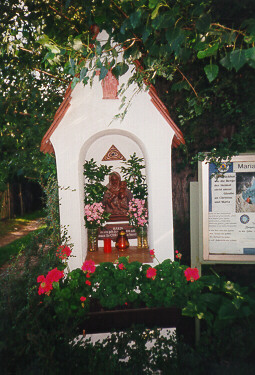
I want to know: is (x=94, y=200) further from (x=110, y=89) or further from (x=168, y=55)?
(x=168, y=55)

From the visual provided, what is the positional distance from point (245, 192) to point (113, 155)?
2182mm

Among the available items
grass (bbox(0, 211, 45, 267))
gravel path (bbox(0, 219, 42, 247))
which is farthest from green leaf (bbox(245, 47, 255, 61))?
gravel path (bbox(0, 219, 42, 247))

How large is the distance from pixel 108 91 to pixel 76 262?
2.25 meters

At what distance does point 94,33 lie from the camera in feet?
11.6

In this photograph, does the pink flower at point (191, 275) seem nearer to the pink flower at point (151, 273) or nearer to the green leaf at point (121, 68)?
the pink flower at point (151, 273)

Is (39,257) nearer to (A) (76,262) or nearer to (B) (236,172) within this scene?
(A) (76,262)

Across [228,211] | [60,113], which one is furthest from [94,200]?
[228,211]

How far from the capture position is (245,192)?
3.59 m

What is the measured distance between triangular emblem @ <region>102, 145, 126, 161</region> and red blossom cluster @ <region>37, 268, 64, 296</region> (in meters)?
2.24

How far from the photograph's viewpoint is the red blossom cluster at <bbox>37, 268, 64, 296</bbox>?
9.75 ft

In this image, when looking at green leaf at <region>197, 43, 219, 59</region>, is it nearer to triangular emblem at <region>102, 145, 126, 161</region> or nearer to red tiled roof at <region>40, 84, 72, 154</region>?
Answer: red tiled roof at <region>40, 84, 72, 154</region>

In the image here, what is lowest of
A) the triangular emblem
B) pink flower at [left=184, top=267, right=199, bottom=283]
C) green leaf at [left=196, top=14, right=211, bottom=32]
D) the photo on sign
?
pink flower at [left=184, top=267, right=199, bottom=283]

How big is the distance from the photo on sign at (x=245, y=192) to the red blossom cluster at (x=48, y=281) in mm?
2327

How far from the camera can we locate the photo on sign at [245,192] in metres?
Result: 3.57
